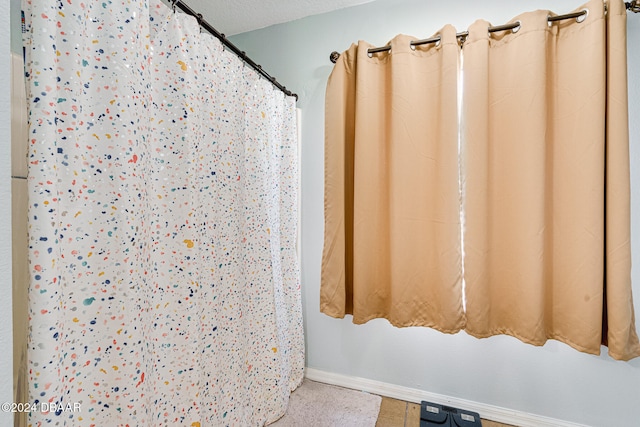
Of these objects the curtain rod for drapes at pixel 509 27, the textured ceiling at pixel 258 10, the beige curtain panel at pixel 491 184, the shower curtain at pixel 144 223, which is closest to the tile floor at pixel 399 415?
the beige curtain panel at pixel 491 184

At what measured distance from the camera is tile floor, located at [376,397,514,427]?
4.63ft

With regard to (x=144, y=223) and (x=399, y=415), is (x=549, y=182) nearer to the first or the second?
(x=399, y=415)

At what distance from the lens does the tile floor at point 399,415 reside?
1.41m

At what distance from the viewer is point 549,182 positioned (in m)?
1.29

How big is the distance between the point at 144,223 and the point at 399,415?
5.03ft

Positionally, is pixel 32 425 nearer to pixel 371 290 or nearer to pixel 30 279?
pixel 30 279

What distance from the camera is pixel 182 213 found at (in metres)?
0.90

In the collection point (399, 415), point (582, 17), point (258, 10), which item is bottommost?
point (399, 415)

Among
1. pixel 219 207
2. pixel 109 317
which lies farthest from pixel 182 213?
pixel 109 317
